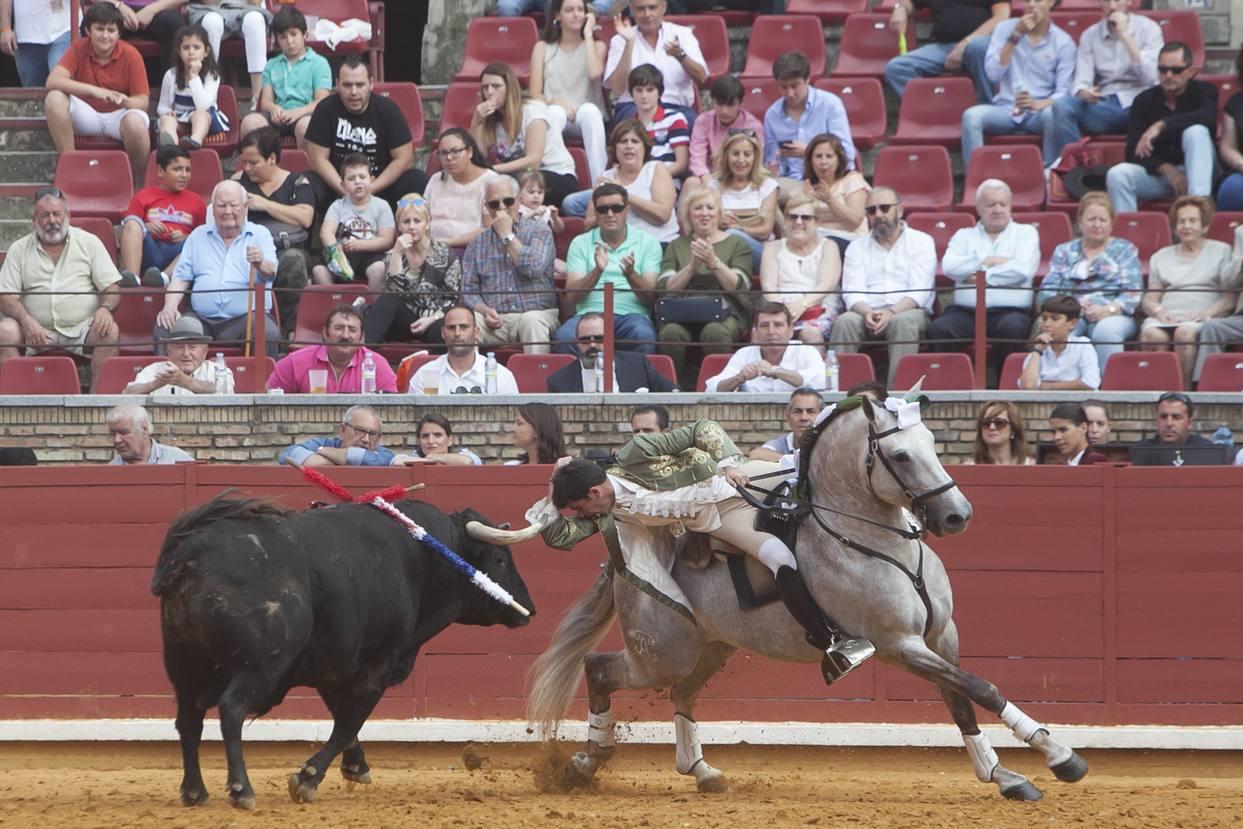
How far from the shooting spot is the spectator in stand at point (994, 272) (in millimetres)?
11555

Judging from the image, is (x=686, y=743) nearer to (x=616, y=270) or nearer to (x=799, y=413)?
(x=799, y=413)

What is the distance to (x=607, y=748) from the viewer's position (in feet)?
28.2

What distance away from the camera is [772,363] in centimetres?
1142

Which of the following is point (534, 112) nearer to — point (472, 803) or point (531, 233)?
point (531, 233)

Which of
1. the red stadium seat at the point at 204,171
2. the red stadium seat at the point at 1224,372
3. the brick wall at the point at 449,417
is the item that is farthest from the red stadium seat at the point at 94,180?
the red stadium seat at the point at 1224,372

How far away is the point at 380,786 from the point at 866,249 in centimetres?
490

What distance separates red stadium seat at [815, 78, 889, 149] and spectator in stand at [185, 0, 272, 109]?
4240mm

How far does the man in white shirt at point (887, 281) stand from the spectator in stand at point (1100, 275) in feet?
2.49

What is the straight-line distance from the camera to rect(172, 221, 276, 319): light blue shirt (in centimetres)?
1215

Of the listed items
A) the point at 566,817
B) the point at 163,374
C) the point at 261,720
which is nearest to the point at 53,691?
the point at 261,720

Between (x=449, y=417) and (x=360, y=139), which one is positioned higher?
(x=360, y=139)

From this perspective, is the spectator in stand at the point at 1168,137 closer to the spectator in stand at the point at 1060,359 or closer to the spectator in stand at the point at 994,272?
the spectator in stand at the point at 994,272

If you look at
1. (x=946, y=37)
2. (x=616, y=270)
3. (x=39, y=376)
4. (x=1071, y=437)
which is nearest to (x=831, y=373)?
(x=1071, y=437)

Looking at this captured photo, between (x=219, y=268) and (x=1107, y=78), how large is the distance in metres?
6.32
